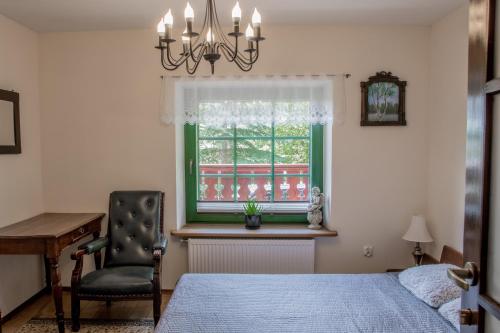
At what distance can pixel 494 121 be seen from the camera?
95 cm

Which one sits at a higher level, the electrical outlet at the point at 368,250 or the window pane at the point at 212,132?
the window pane at the point at 212,132

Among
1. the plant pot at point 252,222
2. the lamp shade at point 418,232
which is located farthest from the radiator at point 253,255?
the lamp shade at point 418,232

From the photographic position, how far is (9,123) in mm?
2721

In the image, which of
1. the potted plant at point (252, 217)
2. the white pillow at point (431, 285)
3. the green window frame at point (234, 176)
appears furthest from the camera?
the green window frame at point (234, 176)

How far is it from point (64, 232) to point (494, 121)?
8.50 feet

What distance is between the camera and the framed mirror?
2650 millimetres

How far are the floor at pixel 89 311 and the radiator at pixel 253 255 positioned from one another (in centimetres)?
53

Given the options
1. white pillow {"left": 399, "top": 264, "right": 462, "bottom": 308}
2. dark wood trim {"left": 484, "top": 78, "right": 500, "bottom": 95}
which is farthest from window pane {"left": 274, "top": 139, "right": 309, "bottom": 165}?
dark wood trim {"left": 484, "top": 78, "right": 500, "bottom": 95}

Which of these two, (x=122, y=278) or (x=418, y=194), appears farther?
(x=418, y=194)

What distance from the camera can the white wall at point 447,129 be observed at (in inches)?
98.4

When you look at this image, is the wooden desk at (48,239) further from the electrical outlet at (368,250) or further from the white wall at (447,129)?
the white wall at (447,129)

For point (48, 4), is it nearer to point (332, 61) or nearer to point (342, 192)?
point (332, 61)

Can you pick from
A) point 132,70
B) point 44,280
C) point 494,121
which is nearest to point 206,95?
point 132,70

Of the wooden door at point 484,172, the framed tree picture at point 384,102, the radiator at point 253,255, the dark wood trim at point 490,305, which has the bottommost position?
the radiator at point 253,255
